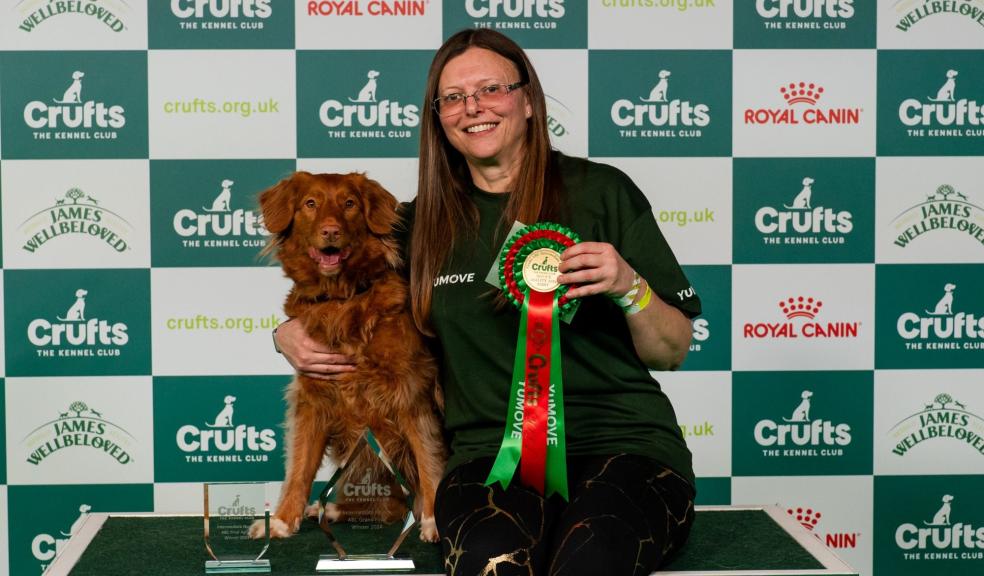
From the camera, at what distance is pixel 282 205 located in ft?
7.34

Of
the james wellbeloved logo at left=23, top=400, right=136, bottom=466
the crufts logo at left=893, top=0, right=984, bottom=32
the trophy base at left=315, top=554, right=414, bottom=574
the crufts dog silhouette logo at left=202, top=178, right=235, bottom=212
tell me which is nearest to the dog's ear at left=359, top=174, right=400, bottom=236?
the trophy base at left=315, top=554, right=414, bottom=574

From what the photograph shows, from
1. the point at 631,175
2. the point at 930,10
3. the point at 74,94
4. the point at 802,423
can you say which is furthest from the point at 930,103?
the point at 74,94

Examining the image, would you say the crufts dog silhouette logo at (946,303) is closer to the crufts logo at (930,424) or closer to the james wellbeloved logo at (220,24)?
the crufts logo at (930,424)

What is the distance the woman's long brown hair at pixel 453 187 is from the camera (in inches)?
83.5

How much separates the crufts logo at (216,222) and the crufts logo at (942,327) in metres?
2.06

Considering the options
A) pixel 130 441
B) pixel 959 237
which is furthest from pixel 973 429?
pixel 130 441

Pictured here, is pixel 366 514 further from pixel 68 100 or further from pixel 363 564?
pixel 68 100

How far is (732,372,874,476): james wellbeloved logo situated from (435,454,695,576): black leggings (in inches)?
55.3

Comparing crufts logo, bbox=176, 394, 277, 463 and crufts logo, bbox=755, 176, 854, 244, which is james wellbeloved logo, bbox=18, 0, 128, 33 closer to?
crufts logo, bbox=176, 394, 277, 463

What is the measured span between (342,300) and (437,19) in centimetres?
128

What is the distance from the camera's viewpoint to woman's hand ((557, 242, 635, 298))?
184 centimetres

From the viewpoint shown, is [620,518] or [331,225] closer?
[620,518]

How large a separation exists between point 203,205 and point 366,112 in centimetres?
58

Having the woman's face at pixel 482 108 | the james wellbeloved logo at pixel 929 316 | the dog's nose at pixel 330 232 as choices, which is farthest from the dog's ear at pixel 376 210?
the james wellbeloved logo at pixel 929 316
